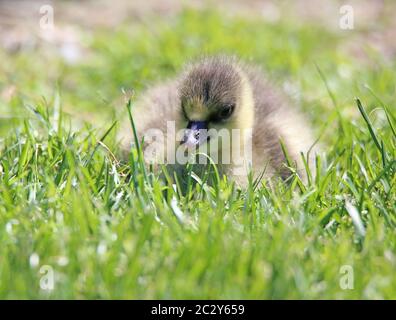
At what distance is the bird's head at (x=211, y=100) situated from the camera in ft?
10.5

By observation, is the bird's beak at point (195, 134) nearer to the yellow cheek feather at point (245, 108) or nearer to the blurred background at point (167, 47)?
the yellow cheek feather at point (245, 108)

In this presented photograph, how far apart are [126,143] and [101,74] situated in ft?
4.72

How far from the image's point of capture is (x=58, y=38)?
5379mm

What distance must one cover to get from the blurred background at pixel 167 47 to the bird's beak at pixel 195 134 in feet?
2.86

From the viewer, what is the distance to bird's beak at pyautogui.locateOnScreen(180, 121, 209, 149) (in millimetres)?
3107

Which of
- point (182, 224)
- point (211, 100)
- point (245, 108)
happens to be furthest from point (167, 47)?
point (182, 224)

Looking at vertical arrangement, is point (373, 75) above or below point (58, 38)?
below

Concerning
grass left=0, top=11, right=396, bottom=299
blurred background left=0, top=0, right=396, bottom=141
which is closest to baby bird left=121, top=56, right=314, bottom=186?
grass left=0, top=11, right=396, bottom=299

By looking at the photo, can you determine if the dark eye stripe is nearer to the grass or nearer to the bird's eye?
the bird's eye

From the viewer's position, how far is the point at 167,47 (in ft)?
16.8

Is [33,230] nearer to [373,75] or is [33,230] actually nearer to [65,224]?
[65,224]

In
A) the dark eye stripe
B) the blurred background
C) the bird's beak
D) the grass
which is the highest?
the blurred background

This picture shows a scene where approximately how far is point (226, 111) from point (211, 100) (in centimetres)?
10

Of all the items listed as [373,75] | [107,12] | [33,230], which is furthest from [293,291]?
[107,12]
